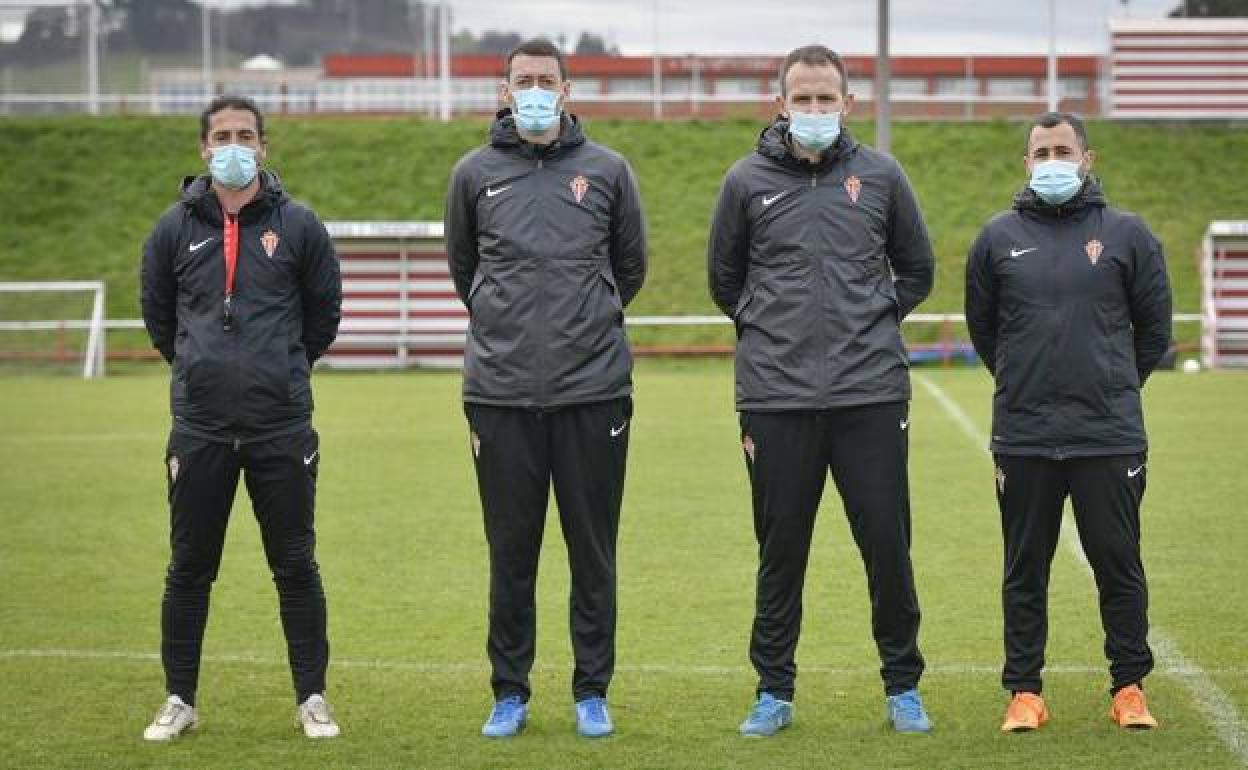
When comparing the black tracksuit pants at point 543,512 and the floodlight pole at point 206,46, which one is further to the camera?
the floodlight pole at point 206,46

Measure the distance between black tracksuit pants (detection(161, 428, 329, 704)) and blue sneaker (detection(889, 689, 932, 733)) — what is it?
1900 mm

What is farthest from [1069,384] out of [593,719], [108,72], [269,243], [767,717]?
[108,72]

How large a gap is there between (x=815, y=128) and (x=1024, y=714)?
2.01m

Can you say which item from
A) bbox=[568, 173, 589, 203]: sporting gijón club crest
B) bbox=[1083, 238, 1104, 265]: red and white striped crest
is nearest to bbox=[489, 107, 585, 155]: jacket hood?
bbox=[568, 173, 589, 203]: sporting gijón club crest

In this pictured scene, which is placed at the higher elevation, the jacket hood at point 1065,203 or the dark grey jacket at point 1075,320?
the jacket hood at point 1065,203

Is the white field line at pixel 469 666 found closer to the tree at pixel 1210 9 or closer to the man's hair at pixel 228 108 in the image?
the man's hair at pixel 228 108

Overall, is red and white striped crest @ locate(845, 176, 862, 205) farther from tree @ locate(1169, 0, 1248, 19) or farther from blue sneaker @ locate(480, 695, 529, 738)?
Result: tree @ locate(1169, 0, 1248, 19)

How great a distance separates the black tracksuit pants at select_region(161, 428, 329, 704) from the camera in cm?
687

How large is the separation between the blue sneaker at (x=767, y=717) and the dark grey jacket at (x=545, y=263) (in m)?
1.11

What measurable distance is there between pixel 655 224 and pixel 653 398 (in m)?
10.7

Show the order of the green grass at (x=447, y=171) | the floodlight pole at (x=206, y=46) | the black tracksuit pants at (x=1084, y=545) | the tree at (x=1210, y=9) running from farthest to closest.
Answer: the floodlight pole at (x=206, y=46)
the tree at (x=1210, y=9)
the green grass at (x=447, y=171)
the black tracksuit pants at (x=1084, y=545)

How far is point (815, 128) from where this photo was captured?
6719 mm

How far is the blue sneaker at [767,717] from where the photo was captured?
6848 mm

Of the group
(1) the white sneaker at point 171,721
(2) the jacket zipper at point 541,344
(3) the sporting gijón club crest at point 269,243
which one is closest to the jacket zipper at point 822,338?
(2) the jacket zipper at point 541,344
